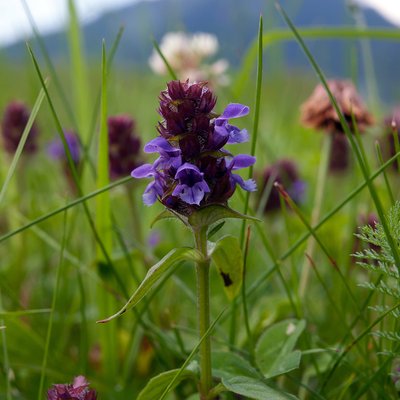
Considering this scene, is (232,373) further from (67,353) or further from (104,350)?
(67,353)

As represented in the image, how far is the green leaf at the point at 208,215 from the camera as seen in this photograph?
0.84 m

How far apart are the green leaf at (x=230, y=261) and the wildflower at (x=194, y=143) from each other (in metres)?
0.08

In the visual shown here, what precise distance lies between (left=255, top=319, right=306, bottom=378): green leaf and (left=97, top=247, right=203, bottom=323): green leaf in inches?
9.1

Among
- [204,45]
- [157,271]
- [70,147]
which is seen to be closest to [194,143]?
[157,271]

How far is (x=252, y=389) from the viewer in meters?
0.81

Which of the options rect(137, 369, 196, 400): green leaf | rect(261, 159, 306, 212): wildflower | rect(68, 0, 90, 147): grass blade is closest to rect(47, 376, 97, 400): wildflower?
rect(137, 369, 196, 400): green leaf

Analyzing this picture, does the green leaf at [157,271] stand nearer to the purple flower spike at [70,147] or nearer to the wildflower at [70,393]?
the wildflower at [70,393]

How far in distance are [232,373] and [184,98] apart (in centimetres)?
42

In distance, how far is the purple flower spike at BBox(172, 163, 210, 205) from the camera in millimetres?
796

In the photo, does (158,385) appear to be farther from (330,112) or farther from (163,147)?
(330,112)

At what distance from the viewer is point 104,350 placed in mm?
1310

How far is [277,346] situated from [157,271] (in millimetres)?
364

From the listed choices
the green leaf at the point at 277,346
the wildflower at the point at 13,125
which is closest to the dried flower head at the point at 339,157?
the wildflower at the point at 13,125

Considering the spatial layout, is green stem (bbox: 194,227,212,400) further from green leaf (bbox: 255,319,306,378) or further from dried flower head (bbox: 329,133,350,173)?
dried flower head (bbox: 329,133,350,173)
